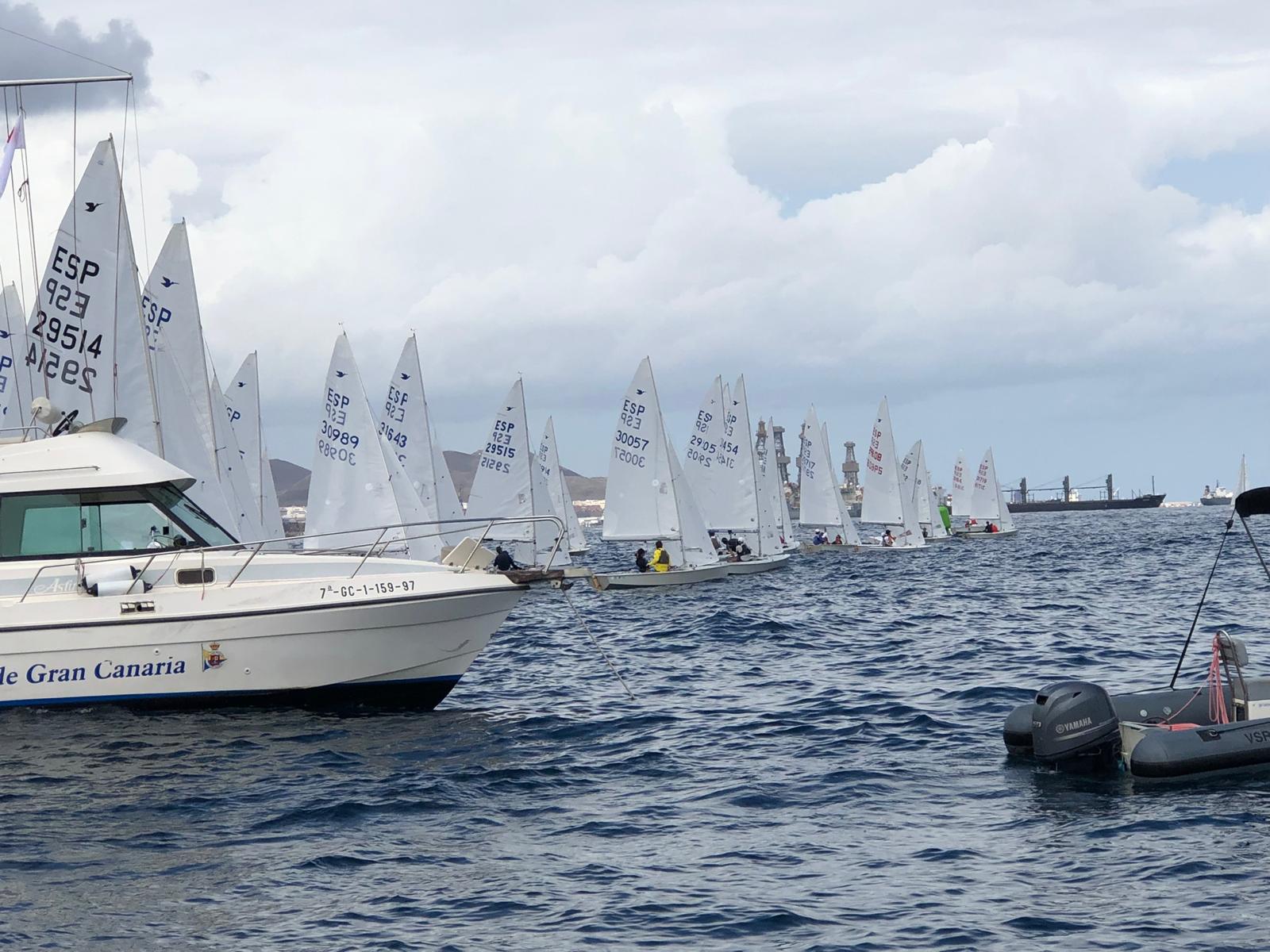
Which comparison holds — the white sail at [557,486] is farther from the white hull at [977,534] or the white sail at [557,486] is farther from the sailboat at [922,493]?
the white hull at [977,534]

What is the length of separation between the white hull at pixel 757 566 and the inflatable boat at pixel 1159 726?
35330mm

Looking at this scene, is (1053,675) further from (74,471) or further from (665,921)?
(74,471)

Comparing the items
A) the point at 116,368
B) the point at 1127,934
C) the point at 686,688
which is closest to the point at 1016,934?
the point at 1127,934

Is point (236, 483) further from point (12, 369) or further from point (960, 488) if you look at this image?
point (960, 488)

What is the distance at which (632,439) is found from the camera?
1826 inches

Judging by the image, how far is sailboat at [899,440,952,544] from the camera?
80.1m

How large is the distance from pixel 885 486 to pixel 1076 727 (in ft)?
198

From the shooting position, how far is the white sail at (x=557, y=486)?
60219 mm

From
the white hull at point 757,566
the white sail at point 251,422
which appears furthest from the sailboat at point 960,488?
the white sail at point 251,422

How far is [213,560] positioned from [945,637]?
14.6 metres

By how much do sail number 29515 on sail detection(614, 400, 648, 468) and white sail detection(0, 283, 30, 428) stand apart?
18693mm

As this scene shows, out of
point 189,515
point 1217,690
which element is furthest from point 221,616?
point 1217,690

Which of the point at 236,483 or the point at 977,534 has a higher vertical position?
the point at 236,483

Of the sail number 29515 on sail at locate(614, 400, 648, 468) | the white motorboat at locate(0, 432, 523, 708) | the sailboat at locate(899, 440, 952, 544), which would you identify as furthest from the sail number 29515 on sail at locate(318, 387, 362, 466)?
the sailboat at locate(899, 440, 952, 544)
